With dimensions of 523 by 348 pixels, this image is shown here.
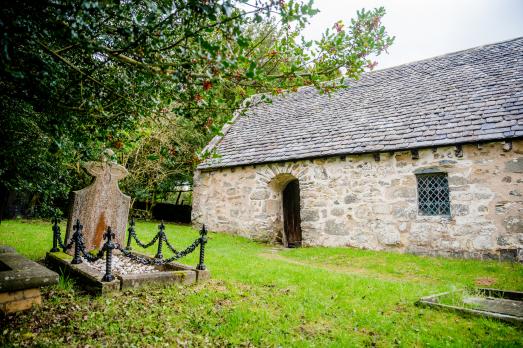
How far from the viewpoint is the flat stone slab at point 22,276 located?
12.1 ft

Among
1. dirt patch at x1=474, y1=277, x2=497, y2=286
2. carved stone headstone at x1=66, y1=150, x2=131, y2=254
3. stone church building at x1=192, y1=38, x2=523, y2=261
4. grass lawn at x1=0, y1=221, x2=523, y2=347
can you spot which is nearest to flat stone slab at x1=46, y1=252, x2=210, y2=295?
grass lawn at x1=0, y1=221, x2=523, y2=347

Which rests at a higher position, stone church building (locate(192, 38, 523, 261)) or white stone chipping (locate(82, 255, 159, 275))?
stone church building (locate(192, 38, 523, 261))

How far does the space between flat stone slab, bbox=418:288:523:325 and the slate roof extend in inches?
168

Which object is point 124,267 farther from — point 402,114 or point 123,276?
point 402,114

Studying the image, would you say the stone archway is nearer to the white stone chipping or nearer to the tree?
the white stone chipping

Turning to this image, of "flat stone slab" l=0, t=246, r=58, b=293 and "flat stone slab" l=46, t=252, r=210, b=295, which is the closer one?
"flat stone slab" l=0, t=246, r=58, b=293

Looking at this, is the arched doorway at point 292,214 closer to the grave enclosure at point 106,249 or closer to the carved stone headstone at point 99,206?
the grave enclosure at point 106,249

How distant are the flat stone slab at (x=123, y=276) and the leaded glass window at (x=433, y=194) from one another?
6.35m

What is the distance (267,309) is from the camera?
4352mm

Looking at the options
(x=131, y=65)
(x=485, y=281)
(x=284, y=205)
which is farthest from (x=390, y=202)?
(x=131, y=65)

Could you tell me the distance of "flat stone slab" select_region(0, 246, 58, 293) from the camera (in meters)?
3.68

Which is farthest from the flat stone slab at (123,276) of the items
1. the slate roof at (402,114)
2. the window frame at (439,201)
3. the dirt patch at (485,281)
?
the window frame at (439,201)

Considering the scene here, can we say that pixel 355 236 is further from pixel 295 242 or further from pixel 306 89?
pixel 306 89

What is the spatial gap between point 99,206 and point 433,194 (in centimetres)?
837
